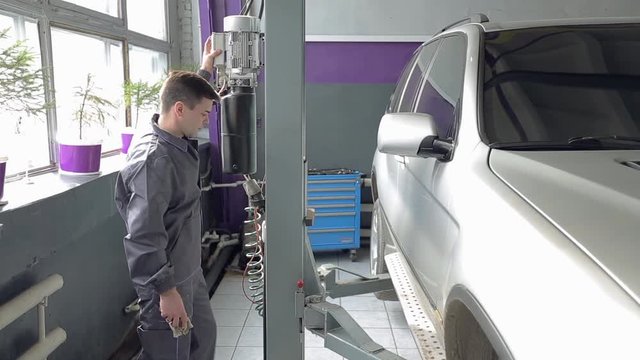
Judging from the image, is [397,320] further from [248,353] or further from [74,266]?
[74,266]

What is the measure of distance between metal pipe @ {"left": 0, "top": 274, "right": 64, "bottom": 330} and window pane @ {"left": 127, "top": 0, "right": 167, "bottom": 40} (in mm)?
2432

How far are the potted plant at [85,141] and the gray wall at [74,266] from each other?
0.11m

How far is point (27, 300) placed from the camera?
1867 millimetres

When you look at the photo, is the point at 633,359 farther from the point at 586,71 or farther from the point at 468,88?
the point at 586,71

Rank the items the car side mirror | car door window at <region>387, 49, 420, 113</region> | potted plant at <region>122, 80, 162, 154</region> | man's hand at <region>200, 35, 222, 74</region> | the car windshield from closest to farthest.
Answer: the car windshield, the car side mirror, man's hand at <region>200, 35, 222, 74</region>, car door window at <region>387, 49, 420, 113</region>, potted plant at <region>122, 80, 162, 154</region>

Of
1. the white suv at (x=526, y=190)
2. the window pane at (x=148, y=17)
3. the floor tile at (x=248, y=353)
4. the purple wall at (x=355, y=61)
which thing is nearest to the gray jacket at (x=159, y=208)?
the white suv at (x=526, y=190)

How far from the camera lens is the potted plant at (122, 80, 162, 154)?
130 inches

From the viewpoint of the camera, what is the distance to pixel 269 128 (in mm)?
1724

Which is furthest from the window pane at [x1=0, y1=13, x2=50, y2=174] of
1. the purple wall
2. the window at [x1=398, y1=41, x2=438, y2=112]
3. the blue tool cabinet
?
the purple wall

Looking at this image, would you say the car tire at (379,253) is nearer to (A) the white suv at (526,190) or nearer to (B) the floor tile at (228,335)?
(A) the white suv at (526,190)

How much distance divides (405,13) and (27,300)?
4.46m

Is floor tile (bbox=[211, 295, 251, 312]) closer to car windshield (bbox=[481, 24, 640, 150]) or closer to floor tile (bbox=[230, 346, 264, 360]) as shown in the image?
floor tile (bbox=[230, 346, 264, 360])

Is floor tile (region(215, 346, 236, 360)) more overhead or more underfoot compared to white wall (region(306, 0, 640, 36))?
more underfoot

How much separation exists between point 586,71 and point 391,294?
6.59 feet
